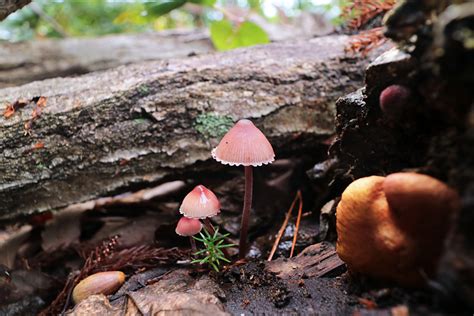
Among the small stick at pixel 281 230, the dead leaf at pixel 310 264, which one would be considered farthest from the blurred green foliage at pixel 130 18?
the dead leaf at pixel 310 264

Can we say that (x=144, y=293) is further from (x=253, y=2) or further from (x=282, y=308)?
(x=253, y=2)

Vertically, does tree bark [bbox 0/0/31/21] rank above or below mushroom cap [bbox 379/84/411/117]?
above

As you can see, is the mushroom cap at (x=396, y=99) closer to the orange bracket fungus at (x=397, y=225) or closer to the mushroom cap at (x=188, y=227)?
the orange bracket fungus at (x=397, y=225)

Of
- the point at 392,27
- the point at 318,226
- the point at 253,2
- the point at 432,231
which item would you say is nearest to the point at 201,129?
the point at 318,226

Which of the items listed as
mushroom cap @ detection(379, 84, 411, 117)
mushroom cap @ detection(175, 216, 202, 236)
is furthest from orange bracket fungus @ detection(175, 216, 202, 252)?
mushroom cap @ detection(379, 84, 411, 117)

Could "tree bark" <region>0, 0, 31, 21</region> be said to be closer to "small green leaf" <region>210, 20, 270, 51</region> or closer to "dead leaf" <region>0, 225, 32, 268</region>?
"dead leaf" <region>0, 225, 32, 268</region>
